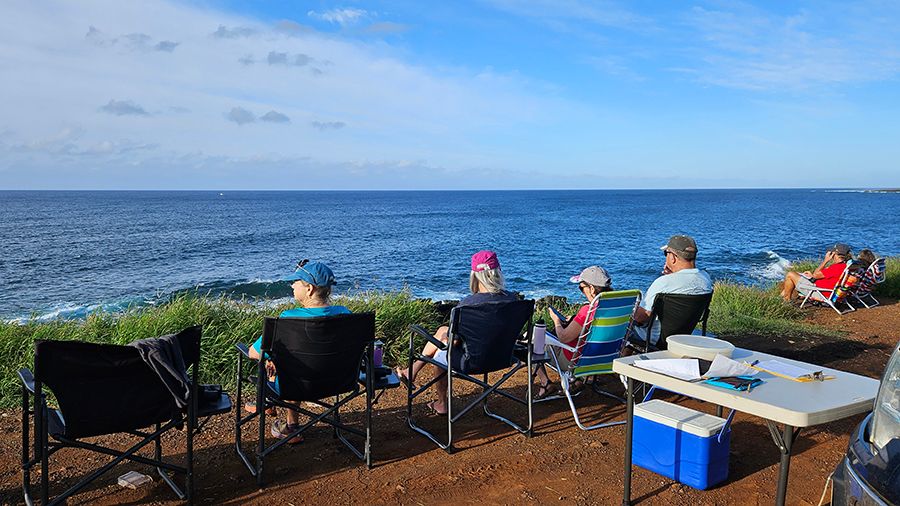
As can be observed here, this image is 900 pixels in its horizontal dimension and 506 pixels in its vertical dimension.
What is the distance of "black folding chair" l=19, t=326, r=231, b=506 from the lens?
10.6 feet

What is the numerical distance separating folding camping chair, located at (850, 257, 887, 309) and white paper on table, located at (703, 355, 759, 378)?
8.76m

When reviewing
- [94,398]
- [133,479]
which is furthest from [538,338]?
[94,398]

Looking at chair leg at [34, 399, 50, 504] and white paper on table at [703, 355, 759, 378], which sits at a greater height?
white paper on table at [703, 355, 759, 378]

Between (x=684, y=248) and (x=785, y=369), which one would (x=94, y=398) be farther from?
(x=684, y=248)

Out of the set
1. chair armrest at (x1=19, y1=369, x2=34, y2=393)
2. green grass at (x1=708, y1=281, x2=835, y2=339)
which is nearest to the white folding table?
chair armrest at (x1=19, y1=369, x2=34, y2=393)

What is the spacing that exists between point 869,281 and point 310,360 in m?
9.90

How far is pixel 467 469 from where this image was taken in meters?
4.21

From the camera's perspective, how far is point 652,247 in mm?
40344

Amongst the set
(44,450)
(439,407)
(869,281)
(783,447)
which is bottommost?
(439,407)

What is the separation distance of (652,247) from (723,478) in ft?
124

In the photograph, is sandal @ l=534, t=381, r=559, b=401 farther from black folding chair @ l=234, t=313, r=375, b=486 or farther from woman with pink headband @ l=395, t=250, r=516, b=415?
black folding chair @ l=234, t=313, r=375, b=486

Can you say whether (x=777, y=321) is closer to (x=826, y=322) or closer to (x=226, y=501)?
(x=826, y=322)

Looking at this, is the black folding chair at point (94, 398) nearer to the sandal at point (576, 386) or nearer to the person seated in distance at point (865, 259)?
the sandal at point (576, 386)

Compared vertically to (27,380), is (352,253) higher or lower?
lower
